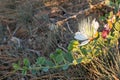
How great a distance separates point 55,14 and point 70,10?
0.11 metres

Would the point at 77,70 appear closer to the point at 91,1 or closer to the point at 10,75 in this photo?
the point at 10,75

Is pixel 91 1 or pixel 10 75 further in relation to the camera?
pixel 91 1

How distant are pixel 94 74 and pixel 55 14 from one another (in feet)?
2.41

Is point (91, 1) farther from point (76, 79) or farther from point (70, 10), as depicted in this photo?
point (76, 79)

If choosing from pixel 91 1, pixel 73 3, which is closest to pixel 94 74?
pixel 91 1

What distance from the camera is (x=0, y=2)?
2.48 meters

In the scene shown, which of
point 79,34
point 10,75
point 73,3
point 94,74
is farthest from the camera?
point 73,3

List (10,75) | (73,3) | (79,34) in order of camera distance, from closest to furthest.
→ (79,34) < (10,75) < (73,3)

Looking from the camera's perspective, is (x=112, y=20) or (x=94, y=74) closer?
(x=112, y=20)

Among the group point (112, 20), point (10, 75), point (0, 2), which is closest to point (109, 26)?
point (112, 20)

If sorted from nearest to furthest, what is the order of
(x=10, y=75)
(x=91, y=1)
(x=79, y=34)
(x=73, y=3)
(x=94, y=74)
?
(x=79, y=34)
(x=94, y=74)
(x=10, y=75)
(x=91, y=1)
(x=73, y=3)

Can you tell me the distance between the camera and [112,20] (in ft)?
4.50

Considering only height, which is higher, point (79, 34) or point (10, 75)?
point (79, 34)

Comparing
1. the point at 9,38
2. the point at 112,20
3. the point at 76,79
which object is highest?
the point at 112,20
